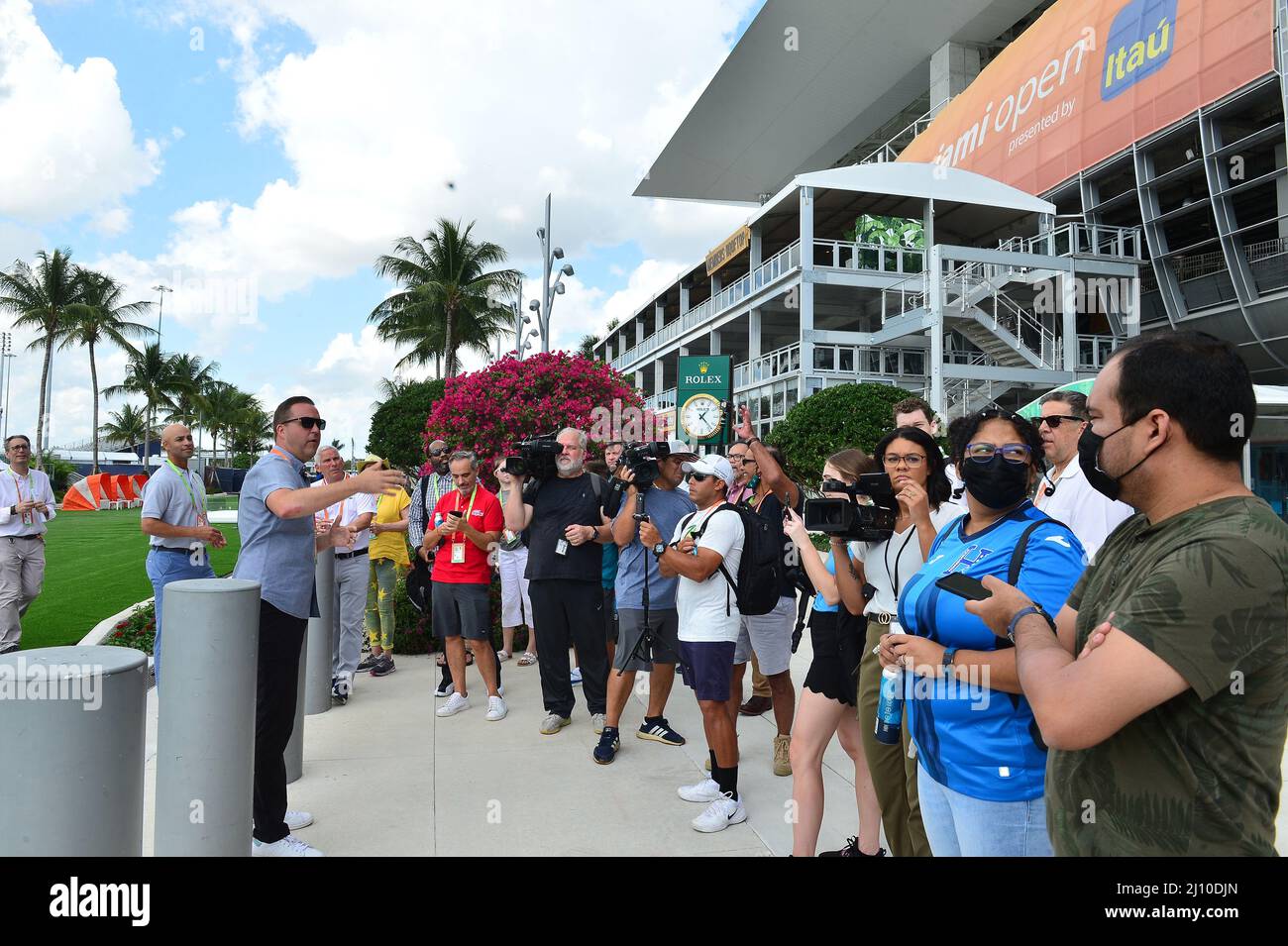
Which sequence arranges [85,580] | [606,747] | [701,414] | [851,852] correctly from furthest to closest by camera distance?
[85,580], [701,414], [606,747], [851,852]

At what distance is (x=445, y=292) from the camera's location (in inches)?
1485

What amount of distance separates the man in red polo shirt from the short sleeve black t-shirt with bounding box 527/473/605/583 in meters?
0.68

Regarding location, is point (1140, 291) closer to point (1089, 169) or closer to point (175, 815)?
point (1089, 169)

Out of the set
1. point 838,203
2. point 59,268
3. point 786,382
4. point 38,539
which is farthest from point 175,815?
point 59,268

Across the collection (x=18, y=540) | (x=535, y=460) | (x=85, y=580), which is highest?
(x=535, y=460)

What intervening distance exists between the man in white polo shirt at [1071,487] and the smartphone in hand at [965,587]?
2.11m

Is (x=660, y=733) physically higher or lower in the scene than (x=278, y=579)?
lower

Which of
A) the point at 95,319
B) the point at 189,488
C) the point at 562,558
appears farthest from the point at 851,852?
the point at 95,319

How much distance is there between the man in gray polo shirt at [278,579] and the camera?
3.60 metres

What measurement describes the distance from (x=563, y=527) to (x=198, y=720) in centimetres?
282

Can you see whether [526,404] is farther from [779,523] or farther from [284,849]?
[284,849]

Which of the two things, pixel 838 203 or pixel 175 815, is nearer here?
pixel 175 815

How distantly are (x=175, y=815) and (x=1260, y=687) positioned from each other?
330cm
